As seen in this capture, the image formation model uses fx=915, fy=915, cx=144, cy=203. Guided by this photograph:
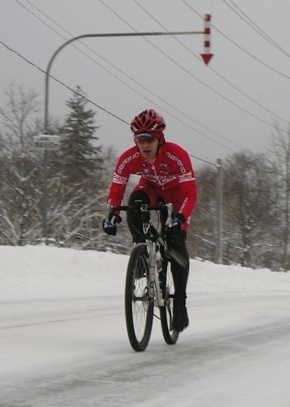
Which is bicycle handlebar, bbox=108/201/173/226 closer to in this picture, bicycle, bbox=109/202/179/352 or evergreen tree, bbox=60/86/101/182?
bicycle, bbox=109/202/179/352

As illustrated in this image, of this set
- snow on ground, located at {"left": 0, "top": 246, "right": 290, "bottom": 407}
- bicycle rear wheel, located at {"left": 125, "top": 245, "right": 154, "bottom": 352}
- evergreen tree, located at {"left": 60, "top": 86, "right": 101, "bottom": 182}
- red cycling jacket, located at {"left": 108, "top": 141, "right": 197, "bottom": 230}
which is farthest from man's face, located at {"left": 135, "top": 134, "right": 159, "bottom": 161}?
evergreen tree, located at {"left": 60, "top": 86, "right": 101, "bottom": 182}

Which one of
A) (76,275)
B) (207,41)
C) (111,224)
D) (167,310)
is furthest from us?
(207,41)

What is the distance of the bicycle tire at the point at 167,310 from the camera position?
7859 mm

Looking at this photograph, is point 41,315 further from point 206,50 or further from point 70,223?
point 70,223

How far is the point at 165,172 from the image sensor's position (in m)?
7.77

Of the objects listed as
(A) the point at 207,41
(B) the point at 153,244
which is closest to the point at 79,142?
(A) the point at 207,41

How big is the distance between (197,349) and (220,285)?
15.4 m

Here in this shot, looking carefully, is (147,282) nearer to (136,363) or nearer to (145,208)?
(145,208)

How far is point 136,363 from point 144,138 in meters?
1.84

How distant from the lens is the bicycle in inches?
282

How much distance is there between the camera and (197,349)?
766cm

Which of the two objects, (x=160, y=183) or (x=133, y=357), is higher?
(x=160, y=183)

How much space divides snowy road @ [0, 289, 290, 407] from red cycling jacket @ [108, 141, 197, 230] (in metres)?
1.24

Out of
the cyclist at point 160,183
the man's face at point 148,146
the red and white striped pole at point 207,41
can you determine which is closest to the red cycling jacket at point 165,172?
the cyclist at point 160,183
